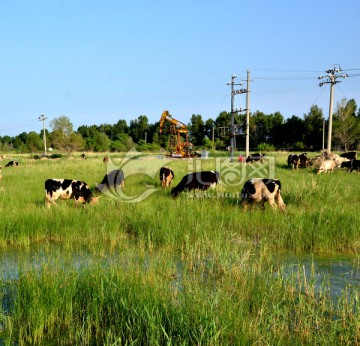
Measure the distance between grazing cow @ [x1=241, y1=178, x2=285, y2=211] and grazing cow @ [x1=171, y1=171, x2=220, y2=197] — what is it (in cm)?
263

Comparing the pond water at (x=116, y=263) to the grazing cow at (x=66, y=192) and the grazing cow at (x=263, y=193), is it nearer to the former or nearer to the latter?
the grazing cow at (x=263, y=193)

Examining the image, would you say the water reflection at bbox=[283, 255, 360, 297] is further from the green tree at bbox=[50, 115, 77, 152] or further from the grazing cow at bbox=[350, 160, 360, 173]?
the green tree at bbox=[50, 115, 77, 152]

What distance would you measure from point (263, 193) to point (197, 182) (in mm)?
3216

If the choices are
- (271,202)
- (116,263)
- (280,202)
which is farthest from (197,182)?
(116,263)

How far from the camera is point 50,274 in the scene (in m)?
4.71

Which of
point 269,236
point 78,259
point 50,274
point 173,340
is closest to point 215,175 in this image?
point 269,236

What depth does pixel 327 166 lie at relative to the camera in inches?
812

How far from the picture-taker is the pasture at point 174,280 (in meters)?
3.62

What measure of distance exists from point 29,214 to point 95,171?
1156 centimetres

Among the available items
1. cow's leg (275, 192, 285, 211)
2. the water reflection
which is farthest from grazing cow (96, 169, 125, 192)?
the water reflection

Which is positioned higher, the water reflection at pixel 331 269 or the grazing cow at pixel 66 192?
the grazing cow at pixel 66 192

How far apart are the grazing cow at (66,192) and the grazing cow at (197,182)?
295 centimetres

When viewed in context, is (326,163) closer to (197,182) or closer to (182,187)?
(197,182)

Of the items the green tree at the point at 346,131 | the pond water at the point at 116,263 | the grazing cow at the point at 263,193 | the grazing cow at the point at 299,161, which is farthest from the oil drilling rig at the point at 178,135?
the pond water at the point at 116,263
